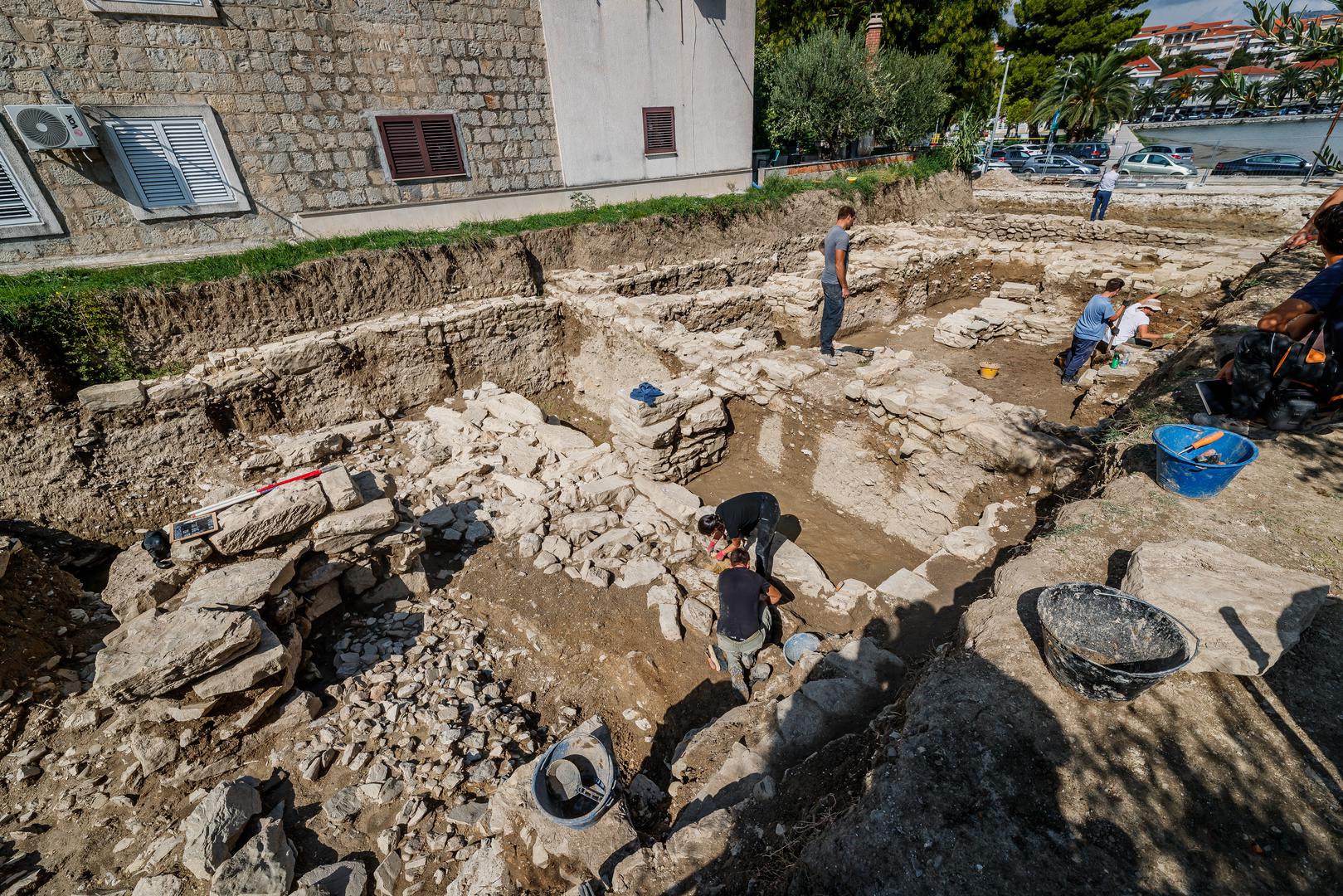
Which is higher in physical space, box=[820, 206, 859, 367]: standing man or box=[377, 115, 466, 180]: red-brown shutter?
box=[377, 115, 466, 180]: red-brown shutter

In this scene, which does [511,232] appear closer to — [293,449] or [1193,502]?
[293,449]

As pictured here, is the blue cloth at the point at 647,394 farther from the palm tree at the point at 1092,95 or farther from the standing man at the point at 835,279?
the palm tree at the point at 1092,95

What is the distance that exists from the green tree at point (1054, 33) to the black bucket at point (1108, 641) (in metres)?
32.5

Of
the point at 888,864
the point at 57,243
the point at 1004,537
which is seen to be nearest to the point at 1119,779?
the point at 888,864

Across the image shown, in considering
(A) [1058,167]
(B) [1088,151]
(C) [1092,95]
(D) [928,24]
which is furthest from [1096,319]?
(D) [928,24]

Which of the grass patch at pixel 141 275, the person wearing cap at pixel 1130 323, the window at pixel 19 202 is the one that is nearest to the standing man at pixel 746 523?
the person wearing cap at pixel 1130 323

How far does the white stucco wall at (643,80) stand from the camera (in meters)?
11.3

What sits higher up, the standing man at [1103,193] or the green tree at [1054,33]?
the green tree at [1054,33]

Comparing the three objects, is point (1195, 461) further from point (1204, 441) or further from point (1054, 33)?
point (1054, 33)

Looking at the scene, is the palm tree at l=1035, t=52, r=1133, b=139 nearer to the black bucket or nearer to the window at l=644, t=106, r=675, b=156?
the window at l=644, t=106, r=675, b=156

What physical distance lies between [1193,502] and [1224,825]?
94.4 inches

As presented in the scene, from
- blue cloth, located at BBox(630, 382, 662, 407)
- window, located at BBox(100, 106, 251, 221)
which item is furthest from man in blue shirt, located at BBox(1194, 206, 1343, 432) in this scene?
window, located at BBox(100, 106, 251, 221)

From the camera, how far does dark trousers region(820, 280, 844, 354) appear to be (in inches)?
282

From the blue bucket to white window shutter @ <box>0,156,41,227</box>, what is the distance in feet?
44.2
